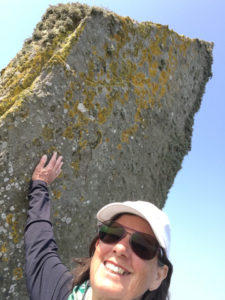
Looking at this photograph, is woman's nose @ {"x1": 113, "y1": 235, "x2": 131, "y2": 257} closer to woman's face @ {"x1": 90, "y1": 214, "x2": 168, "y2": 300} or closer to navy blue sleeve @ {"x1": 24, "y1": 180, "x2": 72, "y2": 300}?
woman's face @ {"x1": 90, "y1": 214, "x2": 168, "y2": 300}

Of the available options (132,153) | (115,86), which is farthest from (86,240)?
(115,86)

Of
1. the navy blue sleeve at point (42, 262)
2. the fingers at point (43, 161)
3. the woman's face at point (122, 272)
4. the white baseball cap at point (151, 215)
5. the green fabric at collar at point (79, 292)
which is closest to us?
the woman's face at point (122, 272)

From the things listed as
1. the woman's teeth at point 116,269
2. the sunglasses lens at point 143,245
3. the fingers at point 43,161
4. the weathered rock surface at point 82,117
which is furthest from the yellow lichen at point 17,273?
the sunglasses lens at point 143,245

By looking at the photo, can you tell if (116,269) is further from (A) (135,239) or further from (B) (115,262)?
(A) (135,239)

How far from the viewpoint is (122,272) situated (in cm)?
235

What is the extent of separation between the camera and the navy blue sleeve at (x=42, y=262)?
9.12ft

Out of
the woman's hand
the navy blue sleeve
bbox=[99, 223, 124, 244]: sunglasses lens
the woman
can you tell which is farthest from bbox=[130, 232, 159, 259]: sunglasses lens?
the woman's hand

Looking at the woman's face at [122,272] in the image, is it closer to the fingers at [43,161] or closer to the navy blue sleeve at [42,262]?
the navy blue sleeve at [42,262]

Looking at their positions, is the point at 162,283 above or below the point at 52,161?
below

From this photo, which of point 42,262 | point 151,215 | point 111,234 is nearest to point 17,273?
point 42,262

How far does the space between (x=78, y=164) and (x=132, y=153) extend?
1143 millimetres

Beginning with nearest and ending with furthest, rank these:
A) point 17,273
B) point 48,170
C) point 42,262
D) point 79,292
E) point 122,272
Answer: point 122,272
point 79,292
point 42,262
point 17,273
point 48,170

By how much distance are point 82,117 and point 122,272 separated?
2293 mm

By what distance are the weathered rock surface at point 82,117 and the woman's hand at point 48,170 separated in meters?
0.08
